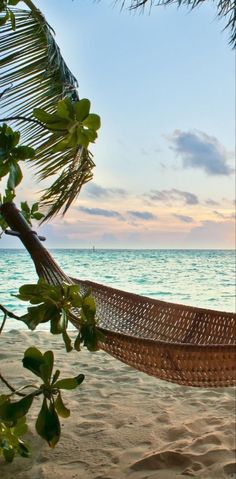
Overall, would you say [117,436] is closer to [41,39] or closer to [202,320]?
[202,320]

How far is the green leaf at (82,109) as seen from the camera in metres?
0.63

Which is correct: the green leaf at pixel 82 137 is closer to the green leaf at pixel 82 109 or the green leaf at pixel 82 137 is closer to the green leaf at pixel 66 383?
the green leaf at pixel 82 109

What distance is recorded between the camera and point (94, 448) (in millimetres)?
1490

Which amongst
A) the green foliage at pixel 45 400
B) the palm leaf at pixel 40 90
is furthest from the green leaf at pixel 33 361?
the palm leaf at pixel 40 90

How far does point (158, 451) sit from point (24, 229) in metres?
0.71

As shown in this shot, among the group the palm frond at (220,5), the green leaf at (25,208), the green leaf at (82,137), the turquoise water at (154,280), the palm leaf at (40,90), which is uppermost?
the palm frond at (220,5)

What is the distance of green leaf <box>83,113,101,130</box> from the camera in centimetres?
65

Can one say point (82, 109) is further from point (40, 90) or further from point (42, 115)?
point (40, 90)

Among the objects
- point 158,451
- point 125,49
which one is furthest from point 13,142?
point 125,49

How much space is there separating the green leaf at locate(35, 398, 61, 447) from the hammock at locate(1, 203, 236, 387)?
0.43 feet

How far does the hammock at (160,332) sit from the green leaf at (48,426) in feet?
0.43

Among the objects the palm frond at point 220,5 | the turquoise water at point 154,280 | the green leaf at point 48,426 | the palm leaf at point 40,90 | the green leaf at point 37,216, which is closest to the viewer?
the green leaf at point 48,426

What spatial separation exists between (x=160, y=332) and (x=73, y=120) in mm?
979

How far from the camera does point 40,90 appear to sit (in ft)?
6.77
